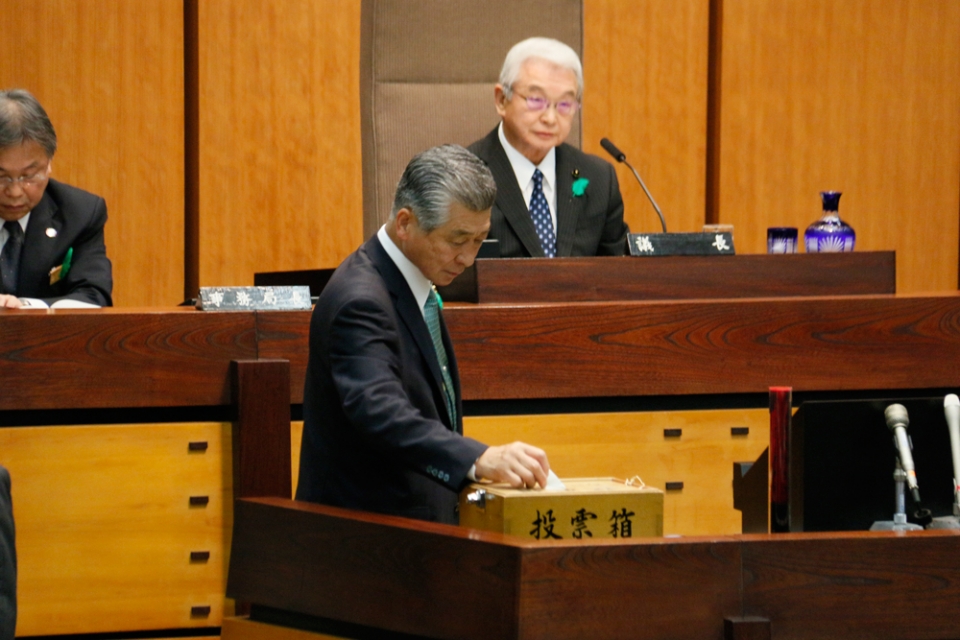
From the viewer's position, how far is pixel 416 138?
353 cm

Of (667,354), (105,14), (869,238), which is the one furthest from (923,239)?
(105,14)

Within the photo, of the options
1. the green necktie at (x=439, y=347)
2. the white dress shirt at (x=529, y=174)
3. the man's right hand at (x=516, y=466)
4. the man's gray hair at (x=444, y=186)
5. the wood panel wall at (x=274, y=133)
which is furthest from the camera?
the wood panel wall at (x=274, y=133)

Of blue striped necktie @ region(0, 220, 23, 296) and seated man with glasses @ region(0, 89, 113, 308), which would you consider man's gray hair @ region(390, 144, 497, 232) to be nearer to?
seated man with glasses @ region(0, 89, 113, 308)

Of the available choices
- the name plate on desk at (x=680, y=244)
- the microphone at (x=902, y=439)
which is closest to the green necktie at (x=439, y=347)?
the microphone at (x=902, y=439)

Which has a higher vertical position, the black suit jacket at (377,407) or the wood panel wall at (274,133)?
the wood panel wall at (274,133)

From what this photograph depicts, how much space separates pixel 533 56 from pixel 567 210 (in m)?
0.40

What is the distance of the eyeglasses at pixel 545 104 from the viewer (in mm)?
3324

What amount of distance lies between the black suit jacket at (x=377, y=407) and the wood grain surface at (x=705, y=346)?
1.40 ft

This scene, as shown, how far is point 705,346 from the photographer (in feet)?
8.52

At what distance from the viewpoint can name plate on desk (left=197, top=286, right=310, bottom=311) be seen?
8.04 feet

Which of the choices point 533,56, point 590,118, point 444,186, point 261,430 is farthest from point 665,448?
point 590,118

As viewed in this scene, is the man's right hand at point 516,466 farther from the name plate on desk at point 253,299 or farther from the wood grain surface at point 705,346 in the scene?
the name plate on desk at point 253,299

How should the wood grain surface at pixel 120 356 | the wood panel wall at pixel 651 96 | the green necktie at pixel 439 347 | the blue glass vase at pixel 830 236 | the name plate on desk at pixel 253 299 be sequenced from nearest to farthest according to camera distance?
the green necktie at pixel 439 347 → the wood grain surface at pixel 120 356 → the name plate on desk at pixel 253 299 → the blue glass vase at pixel 830 236 → the wood panel wall at pixel 651 96

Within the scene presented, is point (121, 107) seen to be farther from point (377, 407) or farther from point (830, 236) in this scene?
point (377, 407)
